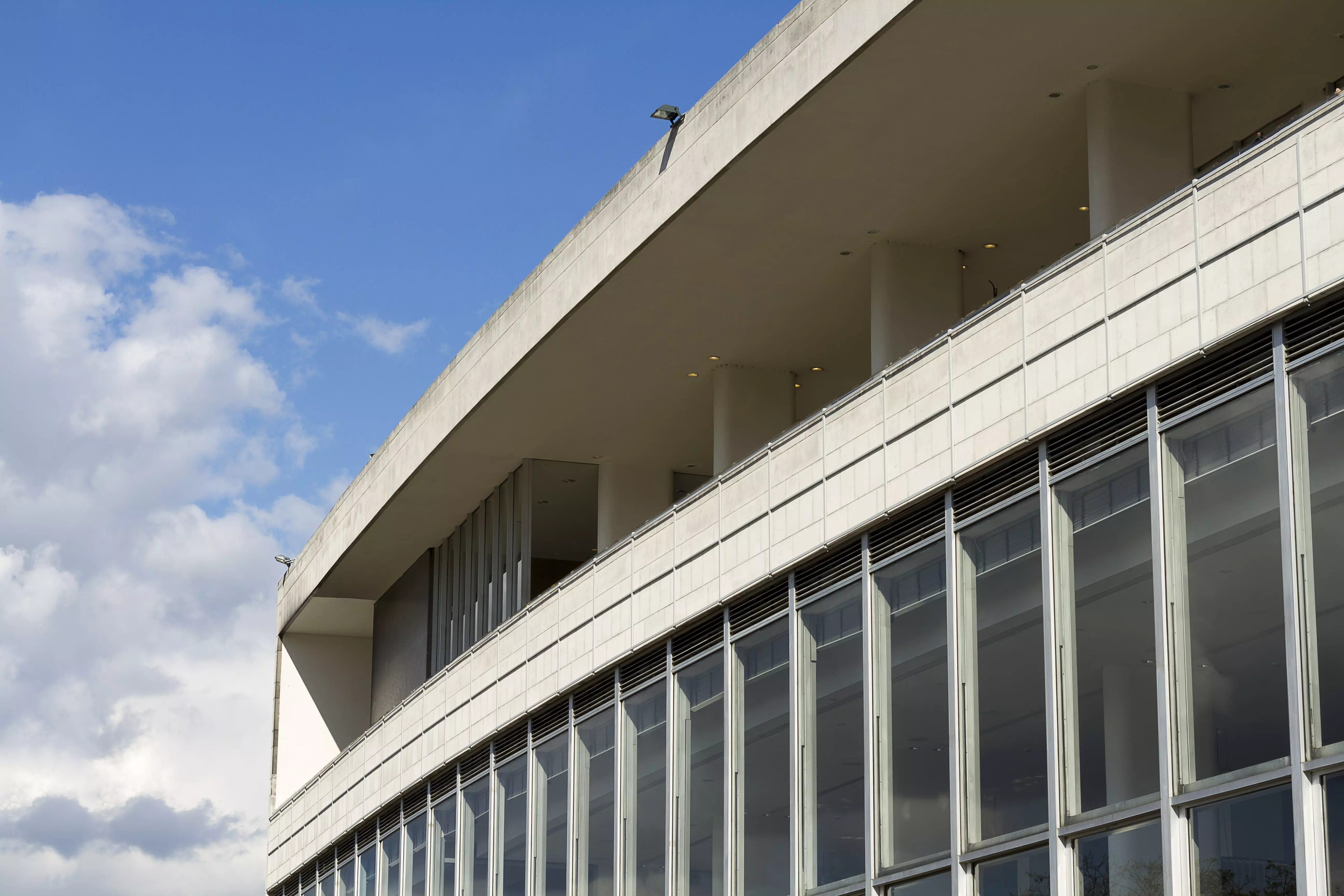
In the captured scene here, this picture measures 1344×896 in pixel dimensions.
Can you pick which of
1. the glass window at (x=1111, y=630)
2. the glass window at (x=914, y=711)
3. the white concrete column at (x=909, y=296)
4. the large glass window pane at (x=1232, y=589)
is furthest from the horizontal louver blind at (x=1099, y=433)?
the white concrete column at (x=909, y=296)

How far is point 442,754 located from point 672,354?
379 inches

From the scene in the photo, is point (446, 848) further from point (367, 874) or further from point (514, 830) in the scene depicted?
point (367, 874)

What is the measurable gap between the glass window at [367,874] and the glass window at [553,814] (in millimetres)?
8914

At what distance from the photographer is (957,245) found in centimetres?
2788

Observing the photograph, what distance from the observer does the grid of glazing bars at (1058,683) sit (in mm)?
16875

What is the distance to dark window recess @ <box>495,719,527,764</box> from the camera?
33188 millimetres

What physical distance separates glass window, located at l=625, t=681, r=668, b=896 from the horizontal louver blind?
9592 mm

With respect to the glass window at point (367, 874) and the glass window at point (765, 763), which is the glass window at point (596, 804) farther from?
the glass window at point (367, 874)

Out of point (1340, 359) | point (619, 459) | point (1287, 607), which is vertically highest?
point (619, 459)

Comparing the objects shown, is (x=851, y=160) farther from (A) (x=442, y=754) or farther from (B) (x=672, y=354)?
(A) (x=442, y=754)

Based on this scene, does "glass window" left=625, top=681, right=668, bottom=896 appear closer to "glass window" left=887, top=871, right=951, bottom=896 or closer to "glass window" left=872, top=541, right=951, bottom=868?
"glass window" left=872, top=541, right=951, bottom=868

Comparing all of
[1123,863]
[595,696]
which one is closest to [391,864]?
[595,696]

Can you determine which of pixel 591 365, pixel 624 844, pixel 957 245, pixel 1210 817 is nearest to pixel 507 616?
pixel 591 365

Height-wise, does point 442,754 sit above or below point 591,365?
below
